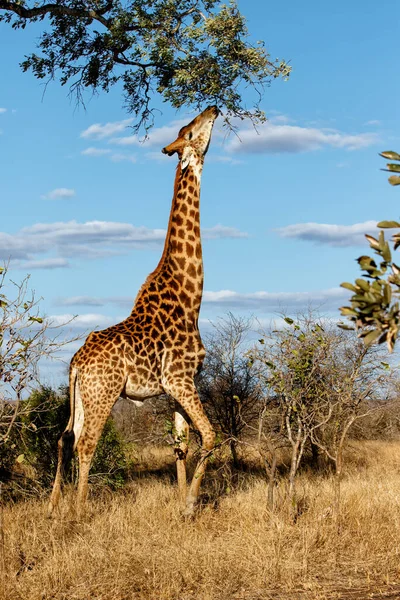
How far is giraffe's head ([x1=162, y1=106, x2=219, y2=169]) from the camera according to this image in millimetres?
10055

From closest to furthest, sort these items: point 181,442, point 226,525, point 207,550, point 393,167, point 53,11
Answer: point 393,167
point 207,550
point 226,525
point 181,442
point 53,11

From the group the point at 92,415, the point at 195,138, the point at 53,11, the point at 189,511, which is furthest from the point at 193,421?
the point at 53,11

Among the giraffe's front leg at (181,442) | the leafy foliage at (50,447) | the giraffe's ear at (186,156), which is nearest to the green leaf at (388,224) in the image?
the giraffe's front leg at (181,442)

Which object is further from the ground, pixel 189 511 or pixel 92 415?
pixel 92 415

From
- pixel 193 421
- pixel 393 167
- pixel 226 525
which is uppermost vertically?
pixel 393 167

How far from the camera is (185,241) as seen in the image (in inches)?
401

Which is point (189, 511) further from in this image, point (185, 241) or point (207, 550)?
point (185, 241)

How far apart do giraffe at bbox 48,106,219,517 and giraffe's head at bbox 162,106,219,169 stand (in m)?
0.01

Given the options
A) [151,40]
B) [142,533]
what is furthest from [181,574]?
[151,40]

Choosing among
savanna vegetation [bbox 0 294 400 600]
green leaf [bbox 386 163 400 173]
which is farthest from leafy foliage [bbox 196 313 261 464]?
green leaf [bbox 386 163 400 173]

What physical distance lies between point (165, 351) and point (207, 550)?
2.69 metres

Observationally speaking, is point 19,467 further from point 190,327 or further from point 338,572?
point 338,572

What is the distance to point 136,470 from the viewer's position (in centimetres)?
1450

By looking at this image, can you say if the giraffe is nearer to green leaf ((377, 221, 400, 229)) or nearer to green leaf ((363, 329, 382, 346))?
green leaf ((377, 221, 400, 229))
